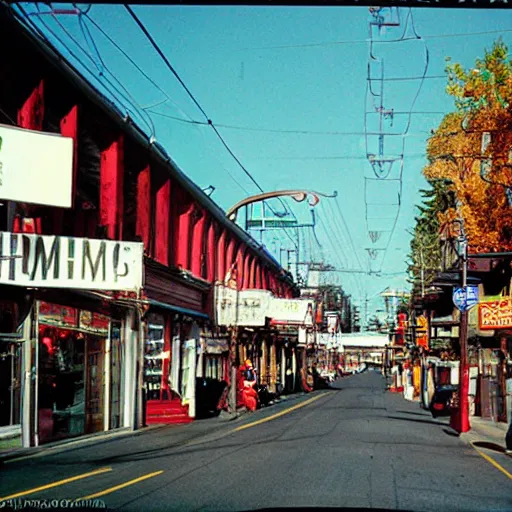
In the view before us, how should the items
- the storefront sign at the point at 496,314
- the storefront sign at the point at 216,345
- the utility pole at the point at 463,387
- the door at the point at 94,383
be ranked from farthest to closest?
the storefront sign at the point at 216,345 → the storefront sign at the point at 496,314 → the utility pole at the point at 463,387 → the door at the point at 94,383

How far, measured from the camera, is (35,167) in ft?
58.0

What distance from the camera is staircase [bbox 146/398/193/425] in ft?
98.5

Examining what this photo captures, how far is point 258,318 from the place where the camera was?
1548 inches

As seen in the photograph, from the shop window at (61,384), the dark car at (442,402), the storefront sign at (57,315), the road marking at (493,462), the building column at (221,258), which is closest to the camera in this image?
the road marking at (493,462)

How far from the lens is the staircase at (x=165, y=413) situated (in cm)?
3002

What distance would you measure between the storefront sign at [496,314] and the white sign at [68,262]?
15.5 meters

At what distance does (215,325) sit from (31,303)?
1906cm

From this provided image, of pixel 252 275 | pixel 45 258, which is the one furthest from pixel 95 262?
Answer: pixel 252 275

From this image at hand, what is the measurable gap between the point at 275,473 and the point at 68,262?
7.39 metres

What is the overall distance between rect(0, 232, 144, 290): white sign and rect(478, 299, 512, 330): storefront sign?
15.5 m

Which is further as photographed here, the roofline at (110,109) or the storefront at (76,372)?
the storefront at (76,372)

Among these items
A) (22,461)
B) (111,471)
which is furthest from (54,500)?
(22,461)

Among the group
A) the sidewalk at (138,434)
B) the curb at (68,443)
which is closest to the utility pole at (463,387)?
the sidewalk at (138,434)

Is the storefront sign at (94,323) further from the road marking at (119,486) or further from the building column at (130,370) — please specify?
the road marking at (119,486)
